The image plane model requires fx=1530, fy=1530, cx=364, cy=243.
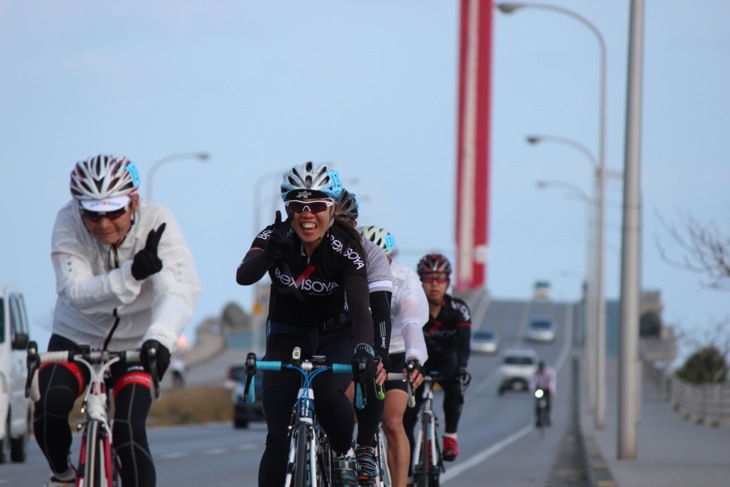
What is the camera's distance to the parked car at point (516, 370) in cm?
6631

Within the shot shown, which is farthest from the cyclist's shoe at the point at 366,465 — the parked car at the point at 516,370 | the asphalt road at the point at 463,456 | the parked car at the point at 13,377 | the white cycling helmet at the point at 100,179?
the parked car at the point at 516,370

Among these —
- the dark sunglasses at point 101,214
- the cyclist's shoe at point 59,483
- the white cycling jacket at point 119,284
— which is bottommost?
the cyclist's shoe at point 59,483

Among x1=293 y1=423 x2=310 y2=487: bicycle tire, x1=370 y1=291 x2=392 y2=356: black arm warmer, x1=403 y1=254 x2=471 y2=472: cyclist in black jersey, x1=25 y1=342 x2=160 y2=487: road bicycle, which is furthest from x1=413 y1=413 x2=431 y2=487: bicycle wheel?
x1=25 y1=342 x2=160 y2=487: road bicycle

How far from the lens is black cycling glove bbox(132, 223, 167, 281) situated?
6.71 meters

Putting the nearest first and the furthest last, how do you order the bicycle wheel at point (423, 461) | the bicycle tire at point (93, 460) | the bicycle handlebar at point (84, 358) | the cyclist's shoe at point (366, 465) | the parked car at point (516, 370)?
the bicycle tire at point (93, 460) < the bicycle handlebar at point (84, 358) < the cyclist's shoe at point (366, 465) < the bicycle wheel at point (423, 461) < the parked car at point (516, 370)

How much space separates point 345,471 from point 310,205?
1.34 meters

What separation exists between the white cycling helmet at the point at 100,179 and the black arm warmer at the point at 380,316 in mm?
1702

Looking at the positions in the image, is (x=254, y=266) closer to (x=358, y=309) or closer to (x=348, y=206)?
(x=358, y=309)

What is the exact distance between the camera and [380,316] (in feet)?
26.3

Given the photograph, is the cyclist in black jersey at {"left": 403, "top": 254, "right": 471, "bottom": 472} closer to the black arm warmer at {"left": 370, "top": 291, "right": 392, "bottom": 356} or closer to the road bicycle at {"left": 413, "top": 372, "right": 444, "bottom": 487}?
the road bicycle at {"left": 413, "top": 372, "right": 444, "bottom": 487}

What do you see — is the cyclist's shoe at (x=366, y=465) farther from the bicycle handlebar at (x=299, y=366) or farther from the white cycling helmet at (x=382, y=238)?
the white cycling helmet at (x=382, y=238)

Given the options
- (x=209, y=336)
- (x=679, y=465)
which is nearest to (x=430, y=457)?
(x=679, y=465)

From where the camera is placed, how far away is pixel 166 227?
7.00 m

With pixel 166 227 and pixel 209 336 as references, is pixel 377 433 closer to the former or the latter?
pixel 166 227
